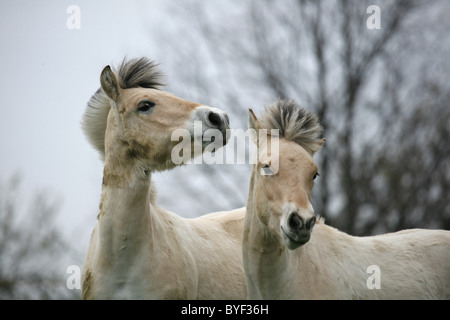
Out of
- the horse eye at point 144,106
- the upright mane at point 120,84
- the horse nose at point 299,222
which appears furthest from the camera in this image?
the upright mane at point 120,84

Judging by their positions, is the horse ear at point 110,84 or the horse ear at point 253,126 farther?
the horse ear at point 253,126

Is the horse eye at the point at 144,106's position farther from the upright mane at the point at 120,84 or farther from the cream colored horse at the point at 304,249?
the cream colored horse at the point at 304,249

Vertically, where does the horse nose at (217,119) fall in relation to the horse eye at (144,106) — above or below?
below

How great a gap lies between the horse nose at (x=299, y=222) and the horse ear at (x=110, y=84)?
2.24 meters

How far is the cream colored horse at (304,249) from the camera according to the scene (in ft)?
17.3

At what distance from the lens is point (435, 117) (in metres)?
17.0

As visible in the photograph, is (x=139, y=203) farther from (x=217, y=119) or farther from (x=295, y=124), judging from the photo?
(x=295, y=124)

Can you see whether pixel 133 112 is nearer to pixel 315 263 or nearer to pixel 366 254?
pixel 315 263

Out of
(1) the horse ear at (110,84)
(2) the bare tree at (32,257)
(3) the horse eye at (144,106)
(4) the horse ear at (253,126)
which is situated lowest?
(2) the bare tree at (32,257)

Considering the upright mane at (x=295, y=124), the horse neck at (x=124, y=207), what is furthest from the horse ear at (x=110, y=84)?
the upright mane at (x=295, y=124)

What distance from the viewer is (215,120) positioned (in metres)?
5.57
